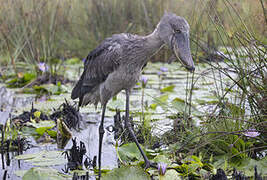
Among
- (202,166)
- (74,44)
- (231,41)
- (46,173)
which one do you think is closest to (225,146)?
(202,166)

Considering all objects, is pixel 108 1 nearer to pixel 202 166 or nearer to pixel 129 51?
pixel 129 51

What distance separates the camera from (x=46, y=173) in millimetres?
2441

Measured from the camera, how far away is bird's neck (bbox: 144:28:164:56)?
277 centimetres

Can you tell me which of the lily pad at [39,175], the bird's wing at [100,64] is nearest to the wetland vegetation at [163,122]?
the lily pad at [39,175]

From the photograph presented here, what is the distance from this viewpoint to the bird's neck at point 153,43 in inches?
109

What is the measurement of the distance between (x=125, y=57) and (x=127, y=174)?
964 mm

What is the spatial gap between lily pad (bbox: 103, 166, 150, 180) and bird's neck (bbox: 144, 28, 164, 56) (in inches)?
36.1

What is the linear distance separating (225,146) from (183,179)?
1.80ft

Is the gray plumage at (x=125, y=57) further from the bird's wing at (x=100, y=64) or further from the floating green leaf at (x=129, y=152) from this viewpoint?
the floating green leaf at (x=129, y=152)

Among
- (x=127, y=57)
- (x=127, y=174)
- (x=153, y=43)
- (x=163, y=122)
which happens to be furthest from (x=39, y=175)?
(x=163, y=122)

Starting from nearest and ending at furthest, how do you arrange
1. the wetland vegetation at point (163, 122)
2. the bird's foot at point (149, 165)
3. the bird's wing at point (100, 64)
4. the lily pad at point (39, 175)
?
the lily pad at point (39, 175) < the wetland vegetation at point (163, 122) < the bird's foot at point (149, 165) < the bird's wing at point (100, 64)

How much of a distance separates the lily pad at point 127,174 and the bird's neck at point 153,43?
918mm

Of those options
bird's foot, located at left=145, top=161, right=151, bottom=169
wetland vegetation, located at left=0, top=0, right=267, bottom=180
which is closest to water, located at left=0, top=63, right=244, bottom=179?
wetland vegetation, located at left=0, top=0, right=267, bottom=180

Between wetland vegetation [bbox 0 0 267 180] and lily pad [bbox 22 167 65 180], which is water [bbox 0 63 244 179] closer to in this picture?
wetland vegetation [bbox 0 0 267 180]
